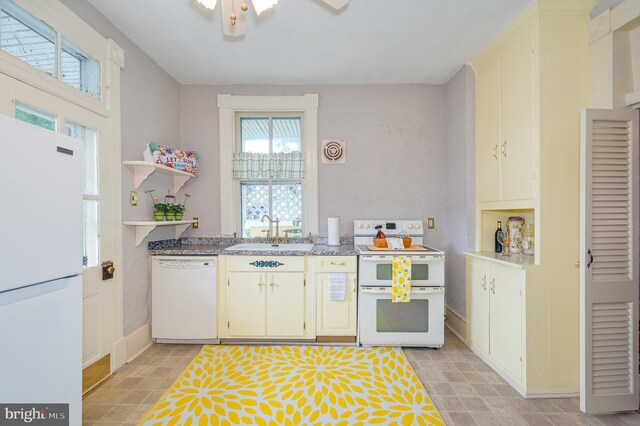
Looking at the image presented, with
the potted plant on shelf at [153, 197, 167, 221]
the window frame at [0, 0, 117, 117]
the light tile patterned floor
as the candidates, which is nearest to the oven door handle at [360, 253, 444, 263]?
the light tile patterned floor

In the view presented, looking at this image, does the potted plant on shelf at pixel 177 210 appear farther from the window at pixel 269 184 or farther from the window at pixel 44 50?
the window at pixel 44 50

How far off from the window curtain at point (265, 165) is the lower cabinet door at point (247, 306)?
114cm

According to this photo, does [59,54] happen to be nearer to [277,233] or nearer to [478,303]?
[277,233]

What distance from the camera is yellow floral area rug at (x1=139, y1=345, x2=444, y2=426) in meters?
1.72

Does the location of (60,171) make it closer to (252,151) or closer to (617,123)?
(252,151)

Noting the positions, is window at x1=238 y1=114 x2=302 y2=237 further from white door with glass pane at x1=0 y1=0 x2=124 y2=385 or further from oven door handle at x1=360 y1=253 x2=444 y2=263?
white door with glass pane at x1=0 y1=0 x2=124 y2=385

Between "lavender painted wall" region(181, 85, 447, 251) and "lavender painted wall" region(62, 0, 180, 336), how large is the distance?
0.39 m

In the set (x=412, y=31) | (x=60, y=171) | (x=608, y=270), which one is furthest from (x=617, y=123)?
(x=60, y=171)

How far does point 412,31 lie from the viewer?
2.24 metres

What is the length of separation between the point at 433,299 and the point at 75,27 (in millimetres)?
3332

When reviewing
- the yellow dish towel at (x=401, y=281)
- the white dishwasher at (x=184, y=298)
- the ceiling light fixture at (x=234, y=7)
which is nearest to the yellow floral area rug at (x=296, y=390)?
the white dishwasher at (x=184, y=298)

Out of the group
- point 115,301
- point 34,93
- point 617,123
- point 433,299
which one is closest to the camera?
point 34,93

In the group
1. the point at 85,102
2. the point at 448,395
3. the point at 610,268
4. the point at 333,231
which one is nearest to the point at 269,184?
the point at 333,231

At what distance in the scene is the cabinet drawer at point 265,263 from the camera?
2.59m
